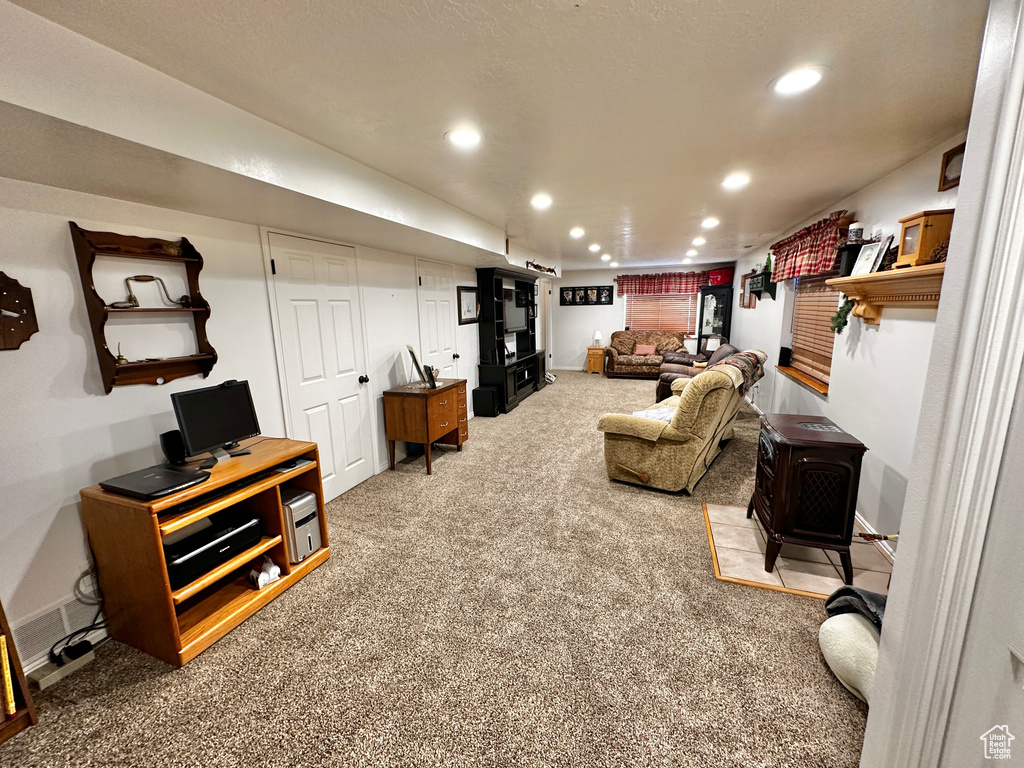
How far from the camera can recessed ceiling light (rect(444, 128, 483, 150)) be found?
183cm

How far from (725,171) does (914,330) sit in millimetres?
1386

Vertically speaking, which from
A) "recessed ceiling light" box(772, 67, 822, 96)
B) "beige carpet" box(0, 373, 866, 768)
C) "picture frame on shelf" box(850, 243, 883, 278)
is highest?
"recessed ceiling light" box(772, 67, 822, 96)

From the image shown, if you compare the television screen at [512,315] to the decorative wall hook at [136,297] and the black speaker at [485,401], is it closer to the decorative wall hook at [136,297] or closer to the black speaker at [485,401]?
the black speaker at [485,401]

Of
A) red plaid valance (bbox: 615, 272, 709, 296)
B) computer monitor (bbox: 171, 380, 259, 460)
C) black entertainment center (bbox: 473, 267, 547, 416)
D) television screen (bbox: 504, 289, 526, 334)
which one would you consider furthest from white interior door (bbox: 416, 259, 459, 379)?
red plaid valance (bbox: 615, 272, 709, 296)

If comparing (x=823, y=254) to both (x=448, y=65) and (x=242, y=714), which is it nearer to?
(x=448, y=65)

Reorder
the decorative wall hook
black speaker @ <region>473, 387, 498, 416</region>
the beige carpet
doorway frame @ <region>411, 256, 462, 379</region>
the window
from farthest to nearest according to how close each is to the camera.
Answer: the window → black speaker @ <region>473, 387, 498, 416</region> → doorway frame @ <region>411, 256, 462, 379</region> → the decorative wall hook → the beige carpet

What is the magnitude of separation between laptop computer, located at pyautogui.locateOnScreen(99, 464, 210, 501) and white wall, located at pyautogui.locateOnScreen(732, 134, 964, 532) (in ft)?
10.9

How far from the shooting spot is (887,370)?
2.27 metres

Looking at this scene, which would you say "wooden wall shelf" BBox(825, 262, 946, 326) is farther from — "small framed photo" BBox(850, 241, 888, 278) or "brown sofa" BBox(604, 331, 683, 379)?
"brown sofa" BBox(604, 331, 683, 379)

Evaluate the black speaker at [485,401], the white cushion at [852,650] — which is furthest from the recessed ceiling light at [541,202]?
the white cushion at [852,650]

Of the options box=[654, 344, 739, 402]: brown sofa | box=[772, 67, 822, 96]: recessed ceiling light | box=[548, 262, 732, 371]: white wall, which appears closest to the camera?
box=[772, 67, 822, 96]: recessed ceiling light

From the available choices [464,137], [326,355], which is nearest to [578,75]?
[464,137]

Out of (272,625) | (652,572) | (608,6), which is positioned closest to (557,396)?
(652,572)

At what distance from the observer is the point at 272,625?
5.88 feet
